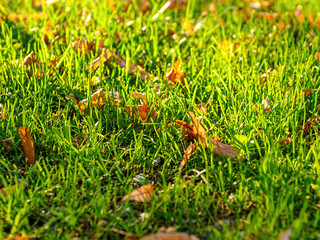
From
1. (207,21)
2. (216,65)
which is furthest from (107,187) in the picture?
(207,21)

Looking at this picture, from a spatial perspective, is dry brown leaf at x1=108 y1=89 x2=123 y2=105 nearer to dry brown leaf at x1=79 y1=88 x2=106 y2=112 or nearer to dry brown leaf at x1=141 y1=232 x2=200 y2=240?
dry brown leaf at x1=79 y1=88 x2=106 y2=112

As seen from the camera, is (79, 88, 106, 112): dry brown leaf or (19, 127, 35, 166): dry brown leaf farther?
(79, 88, 106, 112): dry brown leaf

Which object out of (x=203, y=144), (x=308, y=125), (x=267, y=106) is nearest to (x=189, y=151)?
(x=203, y=144)

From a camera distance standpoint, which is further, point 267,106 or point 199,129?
point 267,106

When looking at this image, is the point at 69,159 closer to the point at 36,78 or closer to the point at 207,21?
the point at 36,78

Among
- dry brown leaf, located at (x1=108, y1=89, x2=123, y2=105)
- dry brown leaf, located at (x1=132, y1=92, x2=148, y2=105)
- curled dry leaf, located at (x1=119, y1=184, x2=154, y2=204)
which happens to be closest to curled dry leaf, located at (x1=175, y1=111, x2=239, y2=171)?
curled dry leaf, located at (x1=119, y1=184, x2=154, y2=204)

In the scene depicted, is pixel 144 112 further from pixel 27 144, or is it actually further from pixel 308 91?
pixel 308 91
